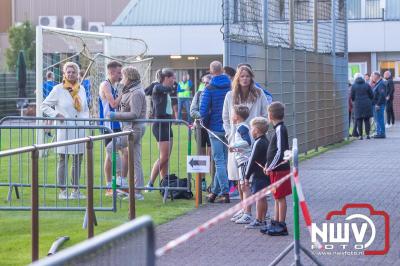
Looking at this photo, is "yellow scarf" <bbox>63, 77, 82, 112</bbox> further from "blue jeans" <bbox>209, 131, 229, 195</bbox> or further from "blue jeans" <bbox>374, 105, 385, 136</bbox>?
"blue jeans" <bbox>374, 105, 385, 136</bbox>

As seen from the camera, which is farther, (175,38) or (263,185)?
(175,38)

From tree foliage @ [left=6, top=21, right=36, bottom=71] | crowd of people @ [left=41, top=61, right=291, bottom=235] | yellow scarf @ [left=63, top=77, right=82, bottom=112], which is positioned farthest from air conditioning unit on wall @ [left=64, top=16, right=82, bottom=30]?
yellow scarf @ [left=63, top=77, right=82, bottom=112]

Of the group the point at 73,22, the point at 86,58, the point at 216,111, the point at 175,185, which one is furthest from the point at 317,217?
the point at 73,22

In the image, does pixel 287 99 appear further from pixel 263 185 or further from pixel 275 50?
pixel 263 185

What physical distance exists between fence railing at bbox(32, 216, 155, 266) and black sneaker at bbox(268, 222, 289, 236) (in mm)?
6536

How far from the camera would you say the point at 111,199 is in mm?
13039

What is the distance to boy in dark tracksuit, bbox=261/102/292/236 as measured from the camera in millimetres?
10805

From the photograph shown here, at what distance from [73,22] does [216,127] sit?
51862 mm

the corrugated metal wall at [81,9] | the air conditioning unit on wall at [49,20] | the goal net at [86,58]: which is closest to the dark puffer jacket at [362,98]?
the goal net at [86,58]

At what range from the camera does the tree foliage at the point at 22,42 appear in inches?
2437

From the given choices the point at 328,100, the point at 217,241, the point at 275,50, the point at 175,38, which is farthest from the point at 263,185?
the point at 175,38

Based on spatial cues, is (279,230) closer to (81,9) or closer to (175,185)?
(175,185)

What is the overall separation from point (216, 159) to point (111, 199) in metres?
1.62

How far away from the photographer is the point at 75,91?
603 inches
